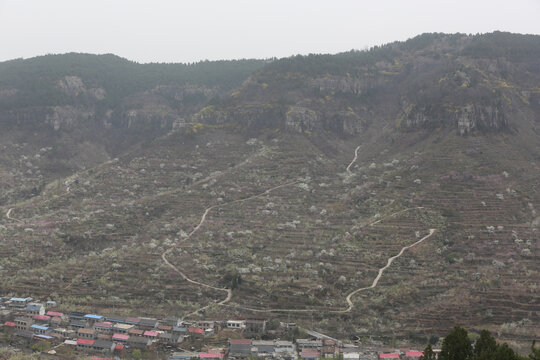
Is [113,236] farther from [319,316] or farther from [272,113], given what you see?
[272,113]

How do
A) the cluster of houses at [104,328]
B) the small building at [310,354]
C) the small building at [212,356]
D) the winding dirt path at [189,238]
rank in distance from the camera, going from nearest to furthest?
1. the small building at [212,356]
2. the small building at [310,354]
3. the cluster of houses at [104,328]
4. the winding dirt path at [189,238]

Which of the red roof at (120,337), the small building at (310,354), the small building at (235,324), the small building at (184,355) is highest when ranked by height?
the small building at (235,324)

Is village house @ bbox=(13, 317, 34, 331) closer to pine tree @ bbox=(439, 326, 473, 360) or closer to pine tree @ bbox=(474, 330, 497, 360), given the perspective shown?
pine tree @ bbox=(439, 326, 473, 360)

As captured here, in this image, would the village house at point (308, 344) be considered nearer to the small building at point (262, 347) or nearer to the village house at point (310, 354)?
the village house at point (310, 354)

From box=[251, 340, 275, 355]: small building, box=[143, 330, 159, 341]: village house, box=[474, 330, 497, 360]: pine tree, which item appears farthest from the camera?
box=[143, 330, 159, 341]: village house

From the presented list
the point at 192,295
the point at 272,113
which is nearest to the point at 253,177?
the point at 272,113

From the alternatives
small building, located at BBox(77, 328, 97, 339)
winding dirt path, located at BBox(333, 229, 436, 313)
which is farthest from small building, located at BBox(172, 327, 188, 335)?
winding dirt path, located at BBox(333, 229, 436, 313)

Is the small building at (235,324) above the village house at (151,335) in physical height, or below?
above

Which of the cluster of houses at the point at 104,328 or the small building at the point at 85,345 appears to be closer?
the small building at the point at 85,345

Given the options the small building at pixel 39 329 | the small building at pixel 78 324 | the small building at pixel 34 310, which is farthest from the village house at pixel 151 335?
the small building at pixel 34 310

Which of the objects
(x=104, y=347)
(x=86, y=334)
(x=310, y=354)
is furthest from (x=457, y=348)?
(x=86, y=334)
